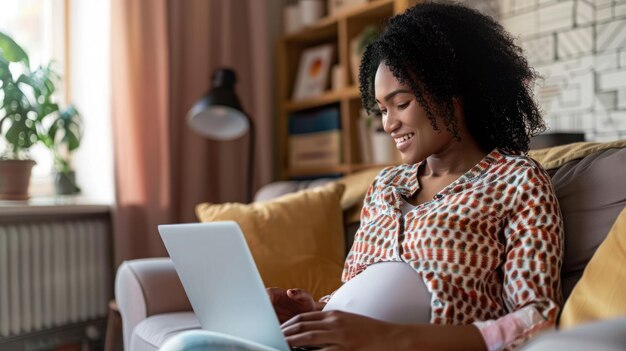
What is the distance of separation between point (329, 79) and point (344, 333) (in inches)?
83.6

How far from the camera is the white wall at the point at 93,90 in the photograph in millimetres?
2602

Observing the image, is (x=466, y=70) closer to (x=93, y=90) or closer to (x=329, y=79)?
(x=329, y=79)

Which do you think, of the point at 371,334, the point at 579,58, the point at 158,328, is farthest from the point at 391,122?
the point at 579,58

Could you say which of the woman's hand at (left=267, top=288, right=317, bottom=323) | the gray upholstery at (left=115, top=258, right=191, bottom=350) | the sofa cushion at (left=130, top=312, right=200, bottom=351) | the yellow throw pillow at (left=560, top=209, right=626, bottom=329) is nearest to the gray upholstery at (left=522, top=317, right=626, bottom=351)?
the yellow throw pillow at (left=560, top=209, right=626, bottom=329)

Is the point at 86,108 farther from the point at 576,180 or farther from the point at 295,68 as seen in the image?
the point at 576,180

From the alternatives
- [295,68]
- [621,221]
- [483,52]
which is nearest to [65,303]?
[295,68]

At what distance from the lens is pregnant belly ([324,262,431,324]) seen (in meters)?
1.12

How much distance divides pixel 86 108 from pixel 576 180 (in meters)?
2.04

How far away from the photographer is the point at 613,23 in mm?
1997

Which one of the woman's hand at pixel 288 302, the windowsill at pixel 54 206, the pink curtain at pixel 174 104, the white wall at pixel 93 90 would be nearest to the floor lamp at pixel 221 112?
the pink curtain at pixel 174 104

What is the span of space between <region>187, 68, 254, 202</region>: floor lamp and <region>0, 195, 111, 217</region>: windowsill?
486mm

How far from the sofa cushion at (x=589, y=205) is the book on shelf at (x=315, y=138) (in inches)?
61.5

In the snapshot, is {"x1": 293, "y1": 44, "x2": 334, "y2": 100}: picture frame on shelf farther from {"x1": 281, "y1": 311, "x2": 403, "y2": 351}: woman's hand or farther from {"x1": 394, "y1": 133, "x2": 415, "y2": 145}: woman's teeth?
{"x1": 281, "y1": 311, "x2": 403, "y2": 351}: woman's hand

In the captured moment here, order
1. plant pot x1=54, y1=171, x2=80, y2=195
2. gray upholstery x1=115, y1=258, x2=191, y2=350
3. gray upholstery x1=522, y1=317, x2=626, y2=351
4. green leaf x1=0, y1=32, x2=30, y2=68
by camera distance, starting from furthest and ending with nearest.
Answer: plant pot x1=54, y1=171, x2=80, y2=195 → green leaf x1=0, y1=32, x2=30, y2=68 → gray upholstery x1=115, y1=258, x2=191, y2=350 → gray upholstery x1=522, y1=317, x2=626, y2=351
